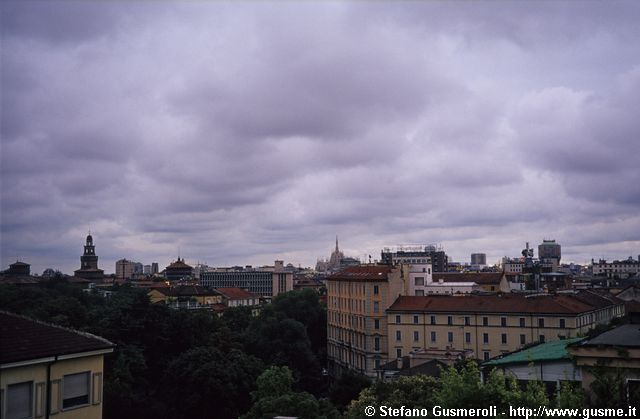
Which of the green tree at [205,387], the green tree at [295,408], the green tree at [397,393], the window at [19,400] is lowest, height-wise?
the green tree at [205,387]

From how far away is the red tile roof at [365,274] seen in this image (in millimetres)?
69000

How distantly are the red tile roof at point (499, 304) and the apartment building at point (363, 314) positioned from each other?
2765 millimetres

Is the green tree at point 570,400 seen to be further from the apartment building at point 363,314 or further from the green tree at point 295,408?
the apartment building at point 363,314

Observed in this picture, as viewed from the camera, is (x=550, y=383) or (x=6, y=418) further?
(x=550, y=383)

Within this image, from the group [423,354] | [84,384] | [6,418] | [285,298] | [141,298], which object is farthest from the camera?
[285,298]

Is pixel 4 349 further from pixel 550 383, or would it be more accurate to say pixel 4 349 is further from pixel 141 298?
pixel 141 298

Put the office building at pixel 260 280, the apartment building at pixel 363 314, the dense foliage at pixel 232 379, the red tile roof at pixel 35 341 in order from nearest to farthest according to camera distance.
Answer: the dense foliage at pixel 232 379, the red tile roof at pixel 35 341, the apartment building at pixel 363 314, the office building at pixel 260 280

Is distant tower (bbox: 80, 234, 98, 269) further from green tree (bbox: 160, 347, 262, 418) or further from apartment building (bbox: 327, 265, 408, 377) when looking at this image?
green tree (bbox: 160, 347, 262, 418)

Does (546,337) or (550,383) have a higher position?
(550,383)

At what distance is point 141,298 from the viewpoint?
52875mm

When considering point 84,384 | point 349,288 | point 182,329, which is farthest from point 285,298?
point 84,384

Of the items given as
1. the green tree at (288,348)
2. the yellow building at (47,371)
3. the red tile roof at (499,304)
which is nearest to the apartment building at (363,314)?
the red tile roof at (499,304)

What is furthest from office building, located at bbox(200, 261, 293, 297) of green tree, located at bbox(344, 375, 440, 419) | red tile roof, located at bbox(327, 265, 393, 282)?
green tree, located at bbox(344, 375, 440, 419)

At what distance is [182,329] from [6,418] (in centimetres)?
4335
